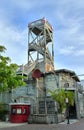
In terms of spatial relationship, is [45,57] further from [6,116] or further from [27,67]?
[6,116]

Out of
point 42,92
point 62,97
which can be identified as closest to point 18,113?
point 62,97

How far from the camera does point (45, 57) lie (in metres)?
50.8

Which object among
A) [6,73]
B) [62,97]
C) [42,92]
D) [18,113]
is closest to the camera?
[6,73]

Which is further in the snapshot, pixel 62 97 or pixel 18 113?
→ pixel 62 97

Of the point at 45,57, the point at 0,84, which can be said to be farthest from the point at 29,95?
the point at 0,84

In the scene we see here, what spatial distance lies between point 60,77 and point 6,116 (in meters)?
11.8

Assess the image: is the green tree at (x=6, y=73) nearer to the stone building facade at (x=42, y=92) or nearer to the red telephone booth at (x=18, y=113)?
the red telephone booth at (x=18, y=113)

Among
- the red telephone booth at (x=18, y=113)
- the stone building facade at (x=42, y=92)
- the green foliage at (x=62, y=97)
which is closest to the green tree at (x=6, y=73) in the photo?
the red telephone booth at (x=18, y=113)

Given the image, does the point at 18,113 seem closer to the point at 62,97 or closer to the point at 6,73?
the point at 62,97

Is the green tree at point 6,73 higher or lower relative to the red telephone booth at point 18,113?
higher

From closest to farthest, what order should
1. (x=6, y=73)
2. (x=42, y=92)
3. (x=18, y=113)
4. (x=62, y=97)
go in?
(x=6, y=73) → (x=18, y=113) → (x=62, y=97) → (x=42, y=92)

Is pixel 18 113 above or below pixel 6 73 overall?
below

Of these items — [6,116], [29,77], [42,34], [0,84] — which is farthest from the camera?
[42,34]

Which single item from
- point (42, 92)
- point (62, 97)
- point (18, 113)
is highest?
point (42, 92)
